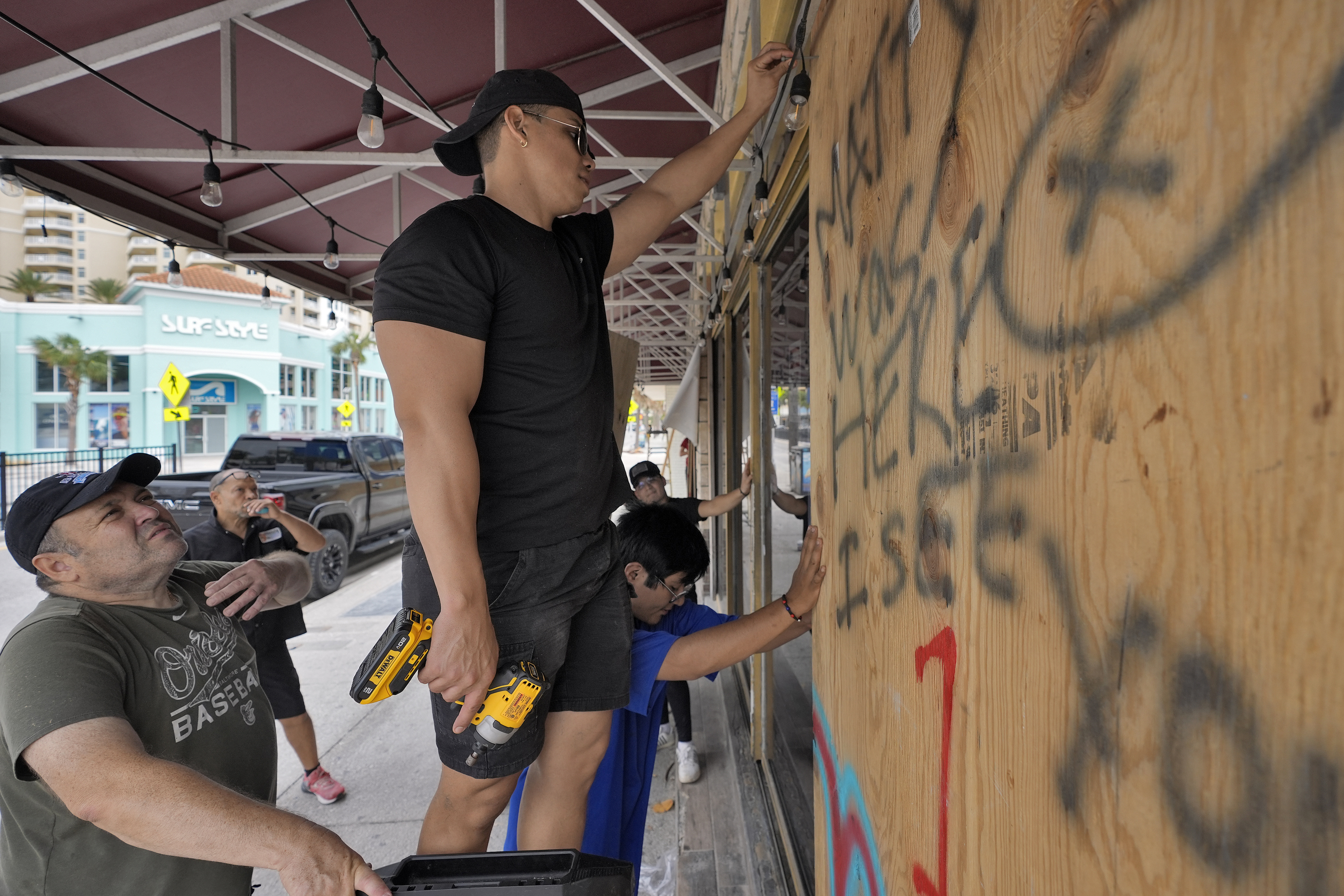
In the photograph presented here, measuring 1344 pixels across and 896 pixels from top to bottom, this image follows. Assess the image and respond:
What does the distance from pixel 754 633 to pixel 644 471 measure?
126 inches

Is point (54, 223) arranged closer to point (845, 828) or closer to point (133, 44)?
point (133, 44)

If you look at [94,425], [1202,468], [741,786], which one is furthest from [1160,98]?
[94,425]

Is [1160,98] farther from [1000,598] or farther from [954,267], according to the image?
[1000,598]

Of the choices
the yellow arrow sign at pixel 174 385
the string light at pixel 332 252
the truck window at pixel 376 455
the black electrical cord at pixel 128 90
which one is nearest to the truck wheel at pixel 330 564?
the truck window at pixel 376 455

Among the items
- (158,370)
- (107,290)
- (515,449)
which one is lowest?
(515,449)

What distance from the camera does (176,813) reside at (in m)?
1.42

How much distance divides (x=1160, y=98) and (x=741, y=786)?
3.77 meters

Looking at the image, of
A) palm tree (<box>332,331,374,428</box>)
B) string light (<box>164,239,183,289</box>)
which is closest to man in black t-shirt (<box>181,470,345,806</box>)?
string light (<box>164,239,183,289</box>)

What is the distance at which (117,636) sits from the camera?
1.86 m

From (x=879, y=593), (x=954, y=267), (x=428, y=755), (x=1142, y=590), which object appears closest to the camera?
(x=1142, y=590)

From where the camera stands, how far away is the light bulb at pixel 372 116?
351 cm

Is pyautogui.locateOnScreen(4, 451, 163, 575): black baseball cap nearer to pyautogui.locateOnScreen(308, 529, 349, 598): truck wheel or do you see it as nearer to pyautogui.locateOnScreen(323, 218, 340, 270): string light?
pyautogui.locateOnScreen(323, 218, 340, 270): string light

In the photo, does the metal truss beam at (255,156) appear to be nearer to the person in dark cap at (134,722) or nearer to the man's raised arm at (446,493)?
the person in dark cap at (134,722)

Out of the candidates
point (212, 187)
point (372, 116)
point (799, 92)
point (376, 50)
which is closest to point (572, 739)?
point (799, 92)
